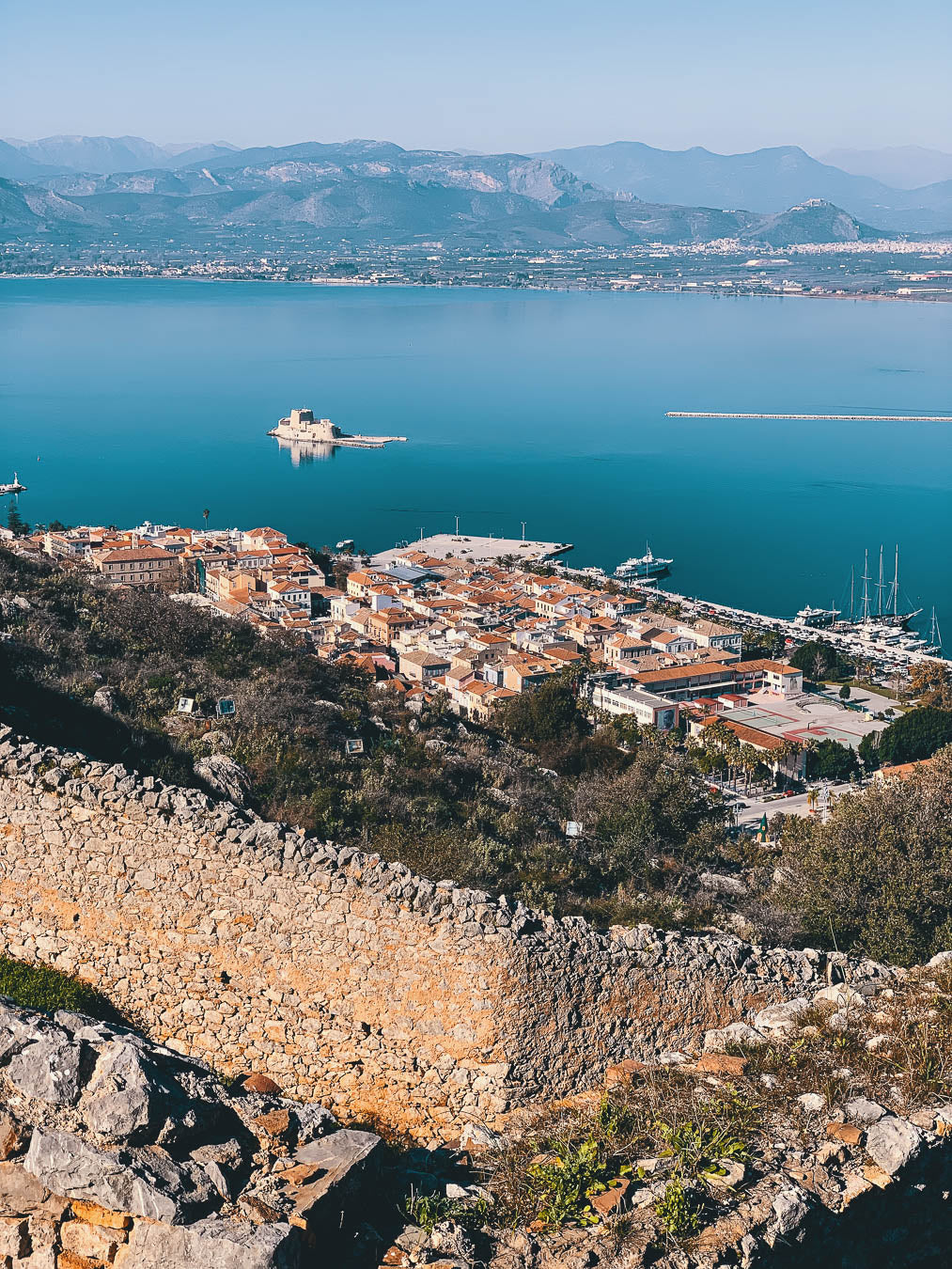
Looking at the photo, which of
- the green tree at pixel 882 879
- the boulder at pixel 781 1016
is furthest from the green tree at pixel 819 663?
the boulder at pixel 781 1016

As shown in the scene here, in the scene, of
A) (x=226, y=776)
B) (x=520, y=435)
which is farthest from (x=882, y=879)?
(x=520, y=435)

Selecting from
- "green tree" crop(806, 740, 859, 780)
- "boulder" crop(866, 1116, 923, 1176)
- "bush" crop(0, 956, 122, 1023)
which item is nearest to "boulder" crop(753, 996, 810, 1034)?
"boulder" crop(866, 1116, 923, 1176)

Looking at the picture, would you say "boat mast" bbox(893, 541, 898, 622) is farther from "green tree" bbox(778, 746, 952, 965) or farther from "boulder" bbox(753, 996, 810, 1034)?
"boulder" bbox(753, 996, 810, 1034)

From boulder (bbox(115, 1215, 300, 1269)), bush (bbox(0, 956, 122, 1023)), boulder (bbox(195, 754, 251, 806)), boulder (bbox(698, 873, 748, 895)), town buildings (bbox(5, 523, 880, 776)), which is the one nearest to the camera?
boulder (bbox(115, 1215, 300, 1269))

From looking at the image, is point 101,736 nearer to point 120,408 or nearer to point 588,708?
point 588,708

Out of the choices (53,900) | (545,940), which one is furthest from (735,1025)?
(53,900)

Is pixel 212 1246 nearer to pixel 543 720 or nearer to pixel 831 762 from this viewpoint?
pixel 543 720
